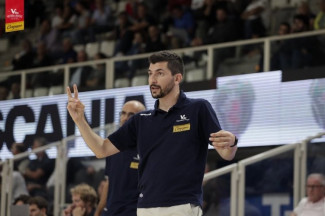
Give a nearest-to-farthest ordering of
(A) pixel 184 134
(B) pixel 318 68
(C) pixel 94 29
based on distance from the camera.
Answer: (A) pixel 184 134 → (B) pixel 318 68 → (C) pixel 94 29

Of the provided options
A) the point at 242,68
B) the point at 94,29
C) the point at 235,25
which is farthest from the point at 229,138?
the point at 94,29

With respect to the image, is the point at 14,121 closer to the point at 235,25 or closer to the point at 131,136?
the point at 235,25

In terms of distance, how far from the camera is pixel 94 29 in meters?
16.6

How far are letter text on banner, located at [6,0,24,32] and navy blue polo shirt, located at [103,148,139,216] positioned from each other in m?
1.62

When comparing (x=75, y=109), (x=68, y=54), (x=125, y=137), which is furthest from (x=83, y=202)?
(x=68, y=54)

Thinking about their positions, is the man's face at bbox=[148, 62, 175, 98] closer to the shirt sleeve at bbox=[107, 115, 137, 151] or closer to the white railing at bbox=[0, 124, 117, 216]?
the shirt sleeve at bbox=[107, 115, 137, 151]

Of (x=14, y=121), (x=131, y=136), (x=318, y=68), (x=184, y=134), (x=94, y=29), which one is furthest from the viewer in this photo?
(x=94, y=29)

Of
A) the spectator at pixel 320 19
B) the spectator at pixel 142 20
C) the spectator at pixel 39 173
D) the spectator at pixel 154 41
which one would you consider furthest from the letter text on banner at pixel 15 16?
the spectator at pixel 142 20

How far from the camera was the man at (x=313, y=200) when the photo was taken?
909cm

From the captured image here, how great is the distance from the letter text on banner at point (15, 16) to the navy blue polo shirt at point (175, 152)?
1.31 metres

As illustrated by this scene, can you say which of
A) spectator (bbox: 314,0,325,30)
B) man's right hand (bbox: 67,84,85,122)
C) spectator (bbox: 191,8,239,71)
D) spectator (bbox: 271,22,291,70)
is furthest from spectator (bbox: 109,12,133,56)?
man's right hand (bbox: 67,84,85,122)

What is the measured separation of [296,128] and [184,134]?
6.00 m

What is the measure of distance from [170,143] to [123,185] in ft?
6.04

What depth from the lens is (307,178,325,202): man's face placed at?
9180mm
